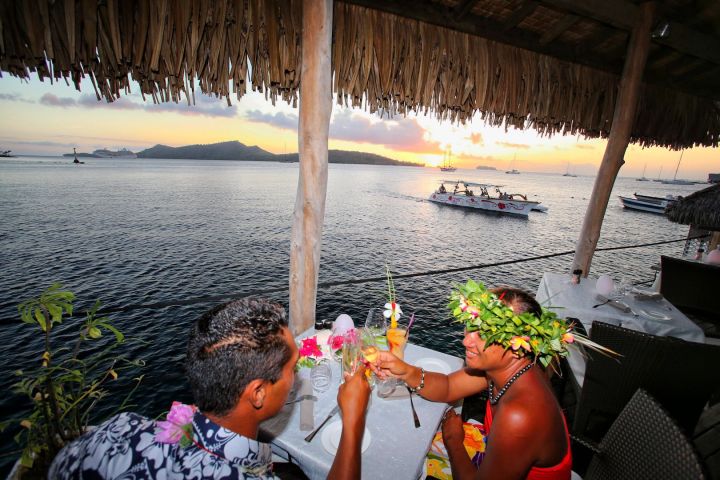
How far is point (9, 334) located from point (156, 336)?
14.9 ft

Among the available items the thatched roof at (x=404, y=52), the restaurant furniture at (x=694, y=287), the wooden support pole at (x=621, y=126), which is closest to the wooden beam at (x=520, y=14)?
the thatched roof at (x=404, y=52)

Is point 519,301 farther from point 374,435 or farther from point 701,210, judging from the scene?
point 701,210

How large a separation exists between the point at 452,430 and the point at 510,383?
50 centimetres

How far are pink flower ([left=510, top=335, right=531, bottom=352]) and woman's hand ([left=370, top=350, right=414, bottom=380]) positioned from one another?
0.71m

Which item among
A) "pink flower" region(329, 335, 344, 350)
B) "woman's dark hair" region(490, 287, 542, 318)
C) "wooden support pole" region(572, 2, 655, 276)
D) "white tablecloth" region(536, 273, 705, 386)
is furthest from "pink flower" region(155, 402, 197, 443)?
"wooden support pole" region(572, 2, 655, 276)

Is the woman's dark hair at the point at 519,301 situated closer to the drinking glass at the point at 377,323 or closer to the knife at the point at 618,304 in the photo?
the drinking glass at the point at 377,323

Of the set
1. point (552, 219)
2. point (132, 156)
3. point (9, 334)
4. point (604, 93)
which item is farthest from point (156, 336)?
point (132, 156)

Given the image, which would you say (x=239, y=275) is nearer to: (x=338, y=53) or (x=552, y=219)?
(x=338, y=53)

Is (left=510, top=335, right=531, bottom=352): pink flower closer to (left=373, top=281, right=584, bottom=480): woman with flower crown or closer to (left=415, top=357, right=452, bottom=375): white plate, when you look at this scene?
(left=373, top=281, right=584, bottom=480): woman with flower crown

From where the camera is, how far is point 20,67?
258cm

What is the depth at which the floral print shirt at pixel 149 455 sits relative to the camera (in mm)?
1072

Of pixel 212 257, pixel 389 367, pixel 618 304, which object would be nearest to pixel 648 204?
pixel 618 304

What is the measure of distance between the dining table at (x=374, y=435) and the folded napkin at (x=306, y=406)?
0.02 metres

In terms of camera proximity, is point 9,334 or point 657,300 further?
point 9,334
